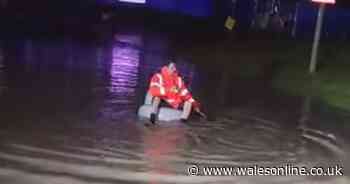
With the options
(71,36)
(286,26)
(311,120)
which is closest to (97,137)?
(311,120)

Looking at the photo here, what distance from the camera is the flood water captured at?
31.3 feet

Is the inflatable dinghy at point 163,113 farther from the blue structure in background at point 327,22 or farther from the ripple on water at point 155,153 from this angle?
the blue structure in background at point 327,22

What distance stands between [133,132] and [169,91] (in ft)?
4.73

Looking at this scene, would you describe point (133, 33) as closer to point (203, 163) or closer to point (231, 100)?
point (231, 100)

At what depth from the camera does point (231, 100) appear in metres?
16.5

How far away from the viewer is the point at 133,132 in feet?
39.7

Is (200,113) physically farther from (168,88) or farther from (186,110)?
(168,88)

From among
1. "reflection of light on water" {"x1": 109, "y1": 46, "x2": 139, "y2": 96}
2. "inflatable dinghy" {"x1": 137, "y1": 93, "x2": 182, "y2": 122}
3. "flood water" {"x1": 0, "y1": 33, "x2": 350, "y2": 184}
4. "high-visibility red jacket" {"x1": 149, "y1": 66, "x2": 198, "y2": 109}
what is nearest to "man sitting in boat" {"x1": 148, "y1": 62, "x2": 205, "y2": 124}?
Answer: "high-visibility red jacket" {"x1": 149, "y1": 66, "x2": 198, "y2": 109}

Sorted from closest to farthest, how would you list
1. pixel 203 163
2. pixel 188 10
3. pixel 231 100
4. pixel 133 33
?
pixel 203 163
pixel 231 100
pixel 133 33
pixel 188 10

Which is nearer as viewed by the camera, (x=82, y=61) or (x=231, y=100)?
(x=231, y=100)

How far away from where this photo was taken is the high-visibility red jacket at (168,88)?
13055 mm

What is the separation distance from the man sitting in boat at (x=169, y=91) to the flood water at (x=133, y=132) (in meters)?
0.31

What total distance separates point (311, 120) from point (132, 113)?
3448 mm

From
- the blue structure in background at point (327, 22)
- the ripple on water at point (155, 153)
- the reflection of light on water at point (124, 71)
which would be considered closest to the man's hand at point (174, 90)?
the ripple on water at point (155, 153)
